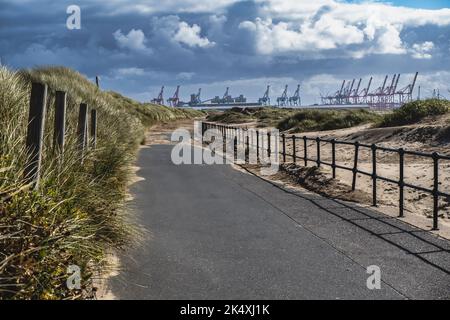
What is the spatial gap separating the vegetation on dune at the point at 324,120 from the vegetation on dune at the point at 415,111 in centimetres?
564

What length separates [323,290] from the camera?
19.2ft

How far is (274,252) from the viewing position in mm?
7418

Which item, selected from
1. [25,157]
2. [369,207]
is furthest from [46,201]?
[369,207]

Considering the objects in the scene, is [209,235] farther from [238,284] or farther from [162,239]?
[238,284]

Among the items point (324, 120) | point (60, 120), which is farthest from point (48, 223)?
point (324, 120)

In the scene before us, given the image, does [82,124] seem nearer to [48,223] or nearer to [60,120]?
[60,120]

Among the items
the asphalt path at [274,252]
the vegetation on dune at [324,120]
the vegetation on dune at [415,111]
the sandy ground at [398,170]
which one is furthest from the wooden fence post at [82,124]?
the vegetation on dune at [324,120]

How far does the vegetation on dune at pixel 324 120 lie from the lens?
3672 cm

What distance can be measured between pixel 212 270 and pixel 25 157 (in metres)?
2.51

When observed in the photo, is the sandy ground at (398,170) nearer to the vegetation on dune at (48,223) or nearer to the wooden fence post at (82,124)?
the vegetation on dune at (48,223)

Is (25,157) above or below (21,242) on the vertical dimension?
above

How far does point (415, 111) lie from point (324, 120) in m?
12.5

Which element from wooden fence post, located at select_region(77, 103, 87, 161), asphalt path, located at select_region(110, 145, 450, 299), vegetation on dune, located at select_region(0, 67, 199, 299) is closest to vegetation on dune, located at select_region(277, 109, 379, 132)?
asphalt path, located at select_region(110, 145, 450, 299)
